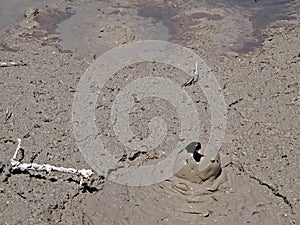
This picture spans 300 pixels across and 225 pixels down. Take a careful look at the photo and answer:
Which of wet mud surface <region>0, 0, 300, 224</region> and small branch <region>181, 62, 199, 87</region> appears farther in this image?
small branch <region>181, 62, 199, 87</region>

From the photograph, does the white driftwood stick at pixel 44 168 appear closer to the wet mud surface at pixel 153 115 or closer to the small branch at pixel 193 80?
the wet mud surface at pixel 153 115

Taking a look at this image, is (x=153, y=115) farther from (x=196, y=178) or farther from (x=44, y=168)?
(x=44, y=168)

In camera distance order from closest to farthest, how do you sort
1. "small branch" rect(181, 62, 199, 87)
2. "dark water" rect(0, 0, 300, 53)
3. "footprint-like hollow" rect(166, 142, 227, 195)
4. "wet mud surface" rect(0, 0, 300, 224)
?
"wet mud surface" rect(0, 0, 300, 224), "footprint-like hollow" rect(166, 142, 227, 195), "small branch" rect(181, 62, 199, 87), "dark water" rect(0, 0, 300, 53)

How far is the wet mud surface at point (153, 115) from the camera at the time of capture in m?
3.36

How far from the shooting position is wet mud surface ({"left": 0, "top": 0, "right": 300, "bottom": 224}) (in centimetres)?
336

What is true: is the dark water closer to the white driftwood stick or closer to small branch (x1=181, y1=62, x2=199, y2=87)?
small branch (x1=181, y1=62, x2=199, y2=87)

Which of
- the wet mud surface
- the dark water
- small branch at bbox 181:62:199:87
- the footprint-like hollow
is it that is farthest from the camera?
the dark water

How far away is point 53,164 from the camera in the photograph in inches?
143

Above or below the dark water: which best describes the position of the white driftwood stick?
above

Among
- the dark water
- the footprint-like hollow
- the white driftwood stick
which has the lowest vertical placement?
the dark water

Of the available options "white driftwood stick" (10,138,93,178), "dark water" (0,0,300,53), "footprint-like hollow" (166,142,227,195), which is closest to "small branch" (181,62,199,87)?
"dark water" (0,0,300,53)

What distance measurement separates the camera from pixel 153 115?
14.0 feet

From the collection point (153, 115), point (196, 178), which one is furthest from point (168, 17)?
point (196, 178)

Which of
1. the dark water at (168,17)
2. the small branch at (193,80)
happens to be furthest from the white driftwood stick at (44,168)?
the dark water at (168,17)
